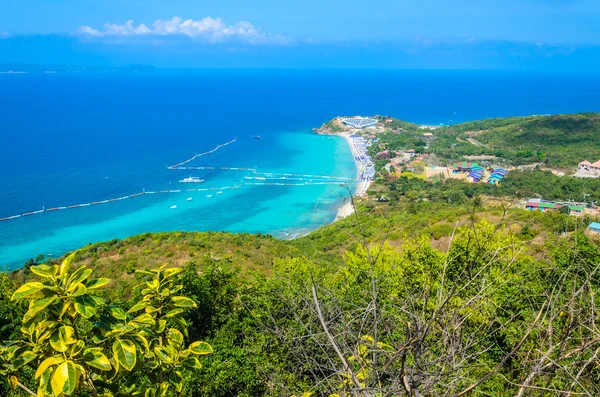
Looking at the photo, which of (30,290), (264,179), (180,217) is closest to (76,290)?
(30,290)

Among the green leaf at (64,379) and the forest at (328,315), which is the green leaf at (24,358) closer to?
the forest at (328,315)

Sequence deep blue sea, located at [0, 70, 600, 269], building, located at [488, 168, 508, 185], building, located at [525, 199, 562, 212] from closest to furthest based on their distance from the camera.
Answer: building, located at [525, 199, 562, 212]
deep blue sea, located at [0, 70, 600, 269]
building, located at [488, 168, 508, 185]

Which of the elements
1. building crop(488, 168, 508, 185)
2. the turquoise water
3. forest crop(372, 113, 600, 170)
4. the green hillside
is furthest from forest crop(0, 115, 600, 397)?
forest crop(372, 113, 600, 170)

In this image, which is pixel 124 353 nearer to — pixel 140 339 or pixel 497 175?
pixel 140 339

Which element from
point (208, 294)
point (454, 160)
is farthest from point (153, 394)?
point (454, 160)

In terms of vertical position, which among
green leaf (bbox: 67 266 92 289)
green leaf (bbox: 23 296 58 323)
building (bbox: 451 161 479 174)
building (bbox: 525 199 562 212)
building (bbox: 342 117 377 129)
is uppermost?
green leaf (bbox: 67 266 92 289)

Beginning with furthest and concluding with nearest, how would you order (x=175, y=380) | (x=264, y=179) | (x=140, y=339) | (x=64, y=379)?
(x=264, y=179), (x=175, y=380), (x=140, y=339), (x=64, y=379)

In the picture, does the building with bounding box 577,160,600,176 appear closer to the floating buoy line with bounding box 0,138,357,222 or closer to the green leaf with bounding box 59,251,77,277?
the floating buoy line with bounding box 0,138,357,222
